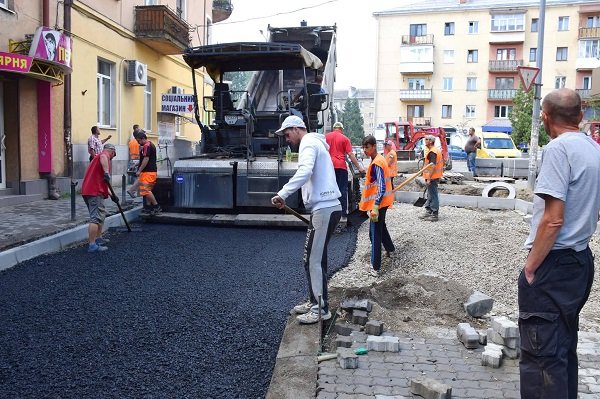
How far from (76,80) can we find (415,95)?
4210cm

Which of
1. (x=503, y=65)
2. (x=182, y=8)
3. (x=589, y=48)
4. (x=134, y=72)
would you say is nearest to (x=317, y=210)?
(x=134, y=72)

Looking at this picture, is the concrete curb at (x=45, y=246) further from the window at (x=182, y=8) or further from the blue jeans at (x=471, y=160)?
the blue jeans at (x=471, y=160)

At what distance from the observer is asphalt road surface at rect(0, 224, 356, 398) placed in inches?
139

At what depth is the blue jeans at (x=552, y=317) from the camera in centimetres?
266

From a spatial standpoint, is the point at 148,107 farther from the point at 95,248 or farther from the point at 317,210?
the point at 317,210

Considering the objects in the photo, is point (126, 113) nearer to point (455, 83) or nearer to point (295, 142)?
point (295, 142)

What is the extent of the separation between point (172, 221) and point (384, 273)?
4214 mm

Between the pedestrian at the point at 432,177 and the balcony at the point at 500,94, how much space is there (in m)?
42.8

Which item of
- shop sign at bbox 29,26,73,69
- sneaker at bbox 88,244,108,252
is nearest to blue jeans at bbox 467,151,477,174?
shop sign at bbox 29,26,73,69

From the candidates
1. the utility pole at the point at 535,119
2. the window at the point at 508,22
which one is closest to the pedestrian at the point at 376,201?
the utility pole at the point at 535,119

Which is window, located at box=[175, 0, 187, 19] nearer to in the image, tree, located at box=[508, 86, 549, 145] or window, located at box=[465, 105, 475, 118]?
tree, located at box=[508, 86, 549, 145]

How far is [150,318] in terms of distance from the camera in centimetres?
473

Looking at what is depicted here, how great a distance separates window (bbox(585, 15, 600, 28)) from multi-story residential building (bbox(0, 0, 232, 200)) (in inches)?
1624

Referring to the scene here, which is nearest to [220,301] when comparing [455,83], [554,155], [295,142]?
[295,142]
